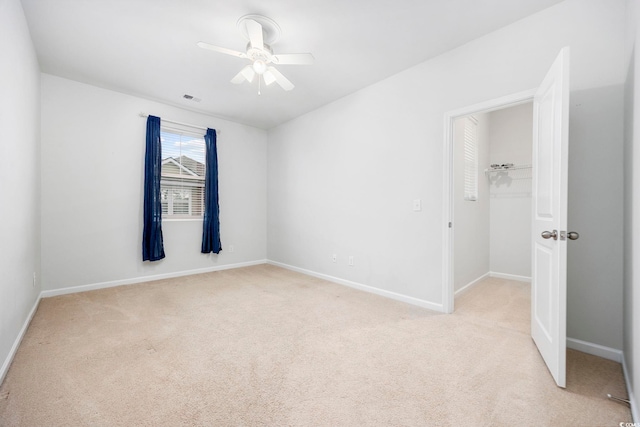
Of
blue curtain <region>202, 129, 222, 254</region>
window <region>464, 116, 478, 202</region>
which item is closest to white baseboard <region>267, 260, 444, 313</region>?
blue curtain <region>202, 129, 222, 254</region>

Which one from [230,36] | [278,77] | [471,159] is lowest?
[471,159]

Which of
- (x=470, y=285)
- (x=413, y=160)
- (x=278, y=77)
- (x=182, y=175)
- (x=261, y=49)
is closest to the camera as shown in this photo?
(x=261, y=49)

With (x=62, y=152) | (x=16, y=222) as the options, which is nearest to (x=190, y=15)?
(x=16, y=222)

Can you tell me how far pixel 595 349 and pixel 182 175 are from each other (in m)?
5.09

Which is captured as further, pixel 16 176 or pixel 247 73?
pixel 247 73

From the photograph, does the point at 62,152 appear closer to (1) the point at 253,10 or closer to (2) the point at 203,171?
(2) the point at 203,171

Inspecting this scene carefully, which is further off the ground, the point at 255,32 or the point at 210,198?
the point at 255,32

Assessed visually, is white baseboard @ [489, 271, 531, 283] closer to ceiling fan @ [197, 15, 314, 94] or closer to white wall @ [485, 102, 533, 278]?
white wall @ [485, 102, 533, 278]

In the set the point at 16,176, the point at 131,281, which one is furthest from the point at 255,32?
the point at 131,281

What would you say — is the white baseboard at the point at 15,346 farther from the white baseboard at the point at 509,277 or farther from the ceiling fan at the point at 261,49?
the white baseboard at the point at 509,277

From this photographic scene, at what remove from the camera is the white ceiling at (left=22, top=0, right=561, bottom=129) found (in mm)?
2100

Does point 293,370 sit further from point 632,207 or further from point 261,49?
point 261,49

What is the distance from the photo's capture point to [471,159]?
3.71 metres

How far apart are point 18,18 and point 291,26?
6.83 ft
